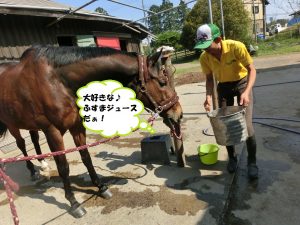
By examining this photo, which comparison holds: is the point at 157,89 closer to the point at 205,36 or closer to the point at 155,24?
the point at 205,36

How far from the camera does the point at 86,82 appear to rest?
282cm

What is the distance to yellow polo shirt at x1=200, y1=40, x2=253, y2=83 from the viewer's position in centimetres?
289

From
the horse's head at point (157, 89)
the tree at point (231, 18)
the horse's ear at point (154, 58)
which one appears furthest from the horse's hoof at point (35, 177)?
the tree at point (231, 18)

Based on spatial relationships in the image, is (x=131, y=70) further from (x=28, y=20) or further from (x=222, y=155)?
(x=28, y=20)

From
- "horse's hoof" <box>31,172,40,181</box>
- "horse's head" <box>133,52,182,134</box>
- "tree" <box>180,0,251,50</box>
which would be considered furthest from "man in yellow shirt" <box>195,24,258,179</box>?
"tree" <box>180,0,251,50</box>

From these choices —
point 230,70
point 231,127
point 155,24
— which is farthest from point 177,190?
point 155,24

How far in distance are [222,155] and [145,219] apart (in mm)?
1638

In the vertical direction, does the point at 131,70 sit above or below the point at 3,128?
above

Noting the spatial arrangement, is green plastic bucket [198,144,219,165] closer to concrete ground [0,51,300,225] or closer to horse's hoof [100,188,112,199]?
concrete ground [0,51,300,225]

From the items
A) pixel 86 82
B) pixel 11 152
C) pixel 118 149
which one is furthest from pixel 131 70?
pixel 11 152

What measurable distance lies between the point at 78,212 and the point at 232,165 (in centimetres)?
189

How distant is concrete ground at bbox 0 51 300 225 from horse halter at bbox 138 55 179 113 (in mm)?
1034

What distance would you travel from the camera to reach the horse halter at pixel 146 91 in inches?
104

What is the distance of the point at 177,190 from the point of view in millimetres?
3145
